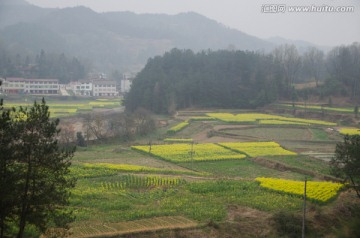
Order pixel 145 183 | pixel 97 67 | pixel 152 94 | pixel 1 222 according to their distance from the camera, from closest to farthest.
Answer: pixel 1 222
pixel 145 183
pixel 152 94
pixel 97 67

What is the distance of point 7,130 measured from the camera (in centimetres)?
1395

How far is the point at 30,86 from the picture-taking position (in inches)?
3802

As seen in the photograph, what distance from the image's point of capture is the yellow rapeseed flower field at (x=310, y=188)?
2411 centimetres

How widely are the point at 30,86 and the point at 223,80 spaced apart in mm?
48455

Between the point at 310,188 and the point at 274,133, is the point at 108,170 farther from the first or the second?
the point at 274,133

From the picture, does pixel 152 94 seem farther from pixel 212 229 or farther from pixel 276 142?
pixel 212 229

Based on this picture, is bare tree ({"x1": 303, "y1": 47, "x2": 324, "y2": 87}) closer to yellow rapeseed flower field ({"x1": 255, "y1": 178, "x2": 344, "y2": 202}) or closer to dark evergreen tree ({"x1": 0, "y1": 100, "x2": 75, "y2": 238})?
yellow rapeseed flower field ({"x1": 255, "y1": 178, "x2": 344, "y2": 202})

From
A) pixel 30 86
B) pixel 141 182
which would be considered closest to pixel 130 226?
pixel 141 182

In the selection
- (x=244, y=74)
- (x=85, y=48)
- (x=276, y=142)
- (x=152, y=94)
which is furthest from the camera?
(x=85, y=48)

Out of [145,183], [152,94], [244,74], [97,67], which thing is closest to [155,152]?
[145,183]

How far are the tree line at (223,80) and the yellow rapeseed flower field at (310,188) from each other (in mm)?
47478

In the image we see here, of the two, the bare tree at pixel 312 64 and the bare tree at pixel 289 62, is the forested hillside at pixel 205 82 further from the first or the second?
the bare tree at pixel 312 64

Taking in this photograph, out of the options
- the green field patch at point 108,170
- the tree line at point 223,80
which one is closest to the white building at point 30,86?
the tree line at point 223,80

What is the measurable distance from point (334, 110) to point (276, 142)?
2452 cm
